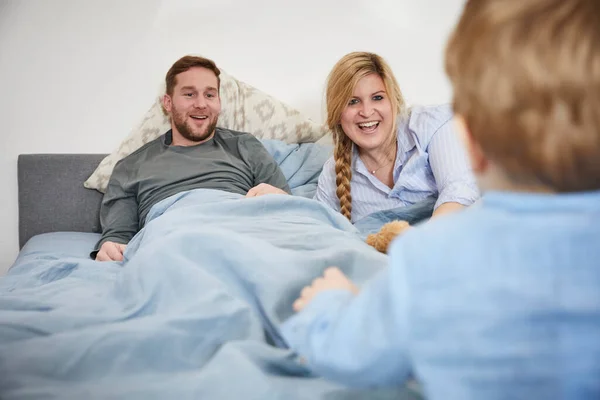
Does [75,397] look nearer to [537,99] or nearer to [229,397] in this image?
[229,397]

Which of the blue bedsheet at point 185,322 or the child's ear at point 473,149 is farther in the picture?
the blue bedsheet at point 185,322

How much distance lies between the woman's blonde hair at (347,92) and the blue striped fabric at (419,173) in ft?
0.14

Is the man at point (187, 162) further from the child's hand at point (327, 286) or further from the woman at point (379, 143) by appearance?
the child's hand at point (327, 286)

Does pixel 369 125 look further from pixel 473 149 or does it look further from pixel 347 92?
pixel 473 149

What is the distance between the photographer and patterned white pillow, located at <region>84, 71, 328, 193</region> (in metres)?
2.37

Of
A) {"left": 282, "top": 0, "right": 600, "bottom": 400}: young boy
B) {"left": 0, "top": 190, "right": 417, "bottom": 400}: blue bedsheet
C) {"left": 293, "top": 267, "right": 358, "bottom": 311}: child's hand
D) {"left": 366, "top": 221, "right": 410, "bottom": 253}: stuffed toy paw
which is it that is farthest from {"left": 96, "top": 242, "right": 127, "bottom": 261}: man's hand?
{"left": 282, "top": 0, "right": 600, "bottom": 400}: young boy

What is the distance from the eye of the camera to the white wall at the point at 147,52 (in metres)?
2.46

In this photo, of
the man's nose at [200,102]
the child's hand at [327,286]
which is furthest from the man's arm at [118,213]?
the child's hand at [327,286]

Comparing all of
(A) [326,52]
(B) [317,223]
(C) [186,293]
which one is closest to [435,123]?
(B) [317,223]

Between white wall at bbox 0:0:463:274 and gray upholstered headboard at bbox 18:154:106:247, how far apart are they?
145 mm

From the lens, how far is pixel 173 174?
2.09 metres

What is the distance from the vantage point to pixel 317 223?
4.93 feet

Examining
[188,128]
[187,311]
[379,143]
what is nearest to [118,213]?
[188,128]

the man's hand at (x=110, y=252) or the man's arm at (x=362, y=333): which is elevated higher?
the man's arm at (x=362, y=333)
